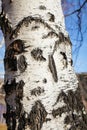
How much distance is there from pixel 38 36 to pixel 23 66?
109 mm

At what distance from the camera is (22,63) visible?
0.95 m

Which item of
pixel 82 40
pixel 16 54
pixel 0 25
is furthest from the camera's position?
pixel 82 40

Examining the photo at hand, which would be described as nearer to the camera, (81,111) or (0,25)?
(81,111)

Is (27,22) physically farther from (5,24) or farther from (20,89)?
(20,89)

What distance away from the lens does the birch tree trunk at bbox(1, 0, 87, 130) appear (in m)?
0.89

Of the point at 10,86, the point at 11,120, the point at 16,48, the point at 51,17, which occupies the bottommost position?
the point at 11,120

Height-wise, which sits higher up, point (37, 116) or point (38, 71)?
point (38, 71)

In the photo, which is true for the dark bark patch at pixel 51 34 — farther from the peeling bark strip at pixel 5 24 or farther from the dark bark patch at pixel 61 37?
the peeling bark strip at pixel 5 24

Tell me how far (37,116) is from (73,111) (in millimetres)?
114

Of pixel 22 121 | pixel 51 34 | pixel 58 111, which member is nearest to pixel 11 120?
pixel 22 121

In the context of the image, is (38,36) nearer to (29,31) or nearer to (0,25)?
(29,31)

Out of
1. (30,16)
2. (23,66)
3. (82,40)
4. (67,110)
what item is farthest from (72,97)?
(82,40)

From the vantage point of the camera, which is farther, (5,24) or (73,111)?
(5,24)

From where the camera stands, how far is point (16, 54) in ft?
3.22
